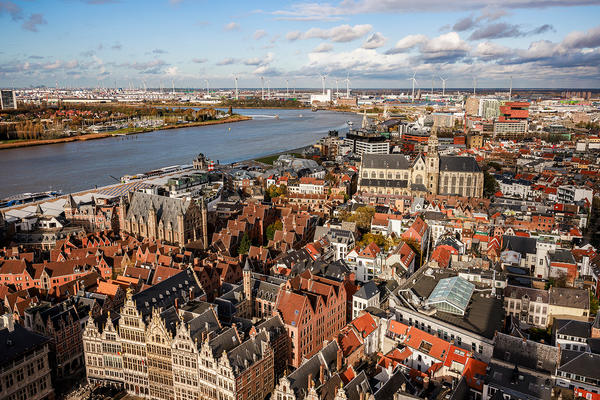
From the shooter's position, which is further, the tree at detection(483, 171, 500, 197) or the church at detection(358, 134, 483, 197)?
the tree at detection(483, 171, 500, 197)

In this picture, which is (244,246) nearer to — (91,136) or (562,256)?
(562,256)

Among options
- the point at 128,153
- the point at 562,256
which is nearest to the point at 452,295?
the point at 562,256

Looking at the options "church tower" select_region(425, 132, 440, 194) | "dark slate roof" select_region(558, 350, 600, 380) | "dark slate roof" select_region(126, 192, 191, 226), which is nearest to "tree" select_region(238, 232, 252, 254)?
"dark slate roof" select_region(126, 192, 191, 226)

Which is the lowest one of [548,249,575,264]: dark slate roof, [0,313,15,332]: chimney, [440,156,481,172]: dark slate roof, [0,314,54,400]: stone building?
[0,314,54,400]: stone building

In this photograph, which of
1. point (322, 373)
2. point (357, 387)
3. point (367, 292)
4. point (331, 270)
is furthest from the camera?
point (331, 270)

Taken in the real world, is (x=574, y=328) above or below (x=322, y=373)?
below

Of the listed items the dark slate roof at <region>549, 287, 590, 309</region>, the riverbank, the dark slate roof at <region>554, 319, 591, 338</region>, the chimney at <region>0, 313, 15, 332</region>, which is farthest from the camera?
the riverbank

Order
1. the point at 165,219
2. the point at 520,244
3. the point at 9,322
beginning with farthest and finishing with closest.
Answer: the point at 165,219, the point at 520,244, the point at 9,322

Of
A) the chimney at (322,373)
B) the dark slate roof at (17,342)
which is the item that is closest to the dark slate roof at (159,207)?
the dark slate roof at (17,342)

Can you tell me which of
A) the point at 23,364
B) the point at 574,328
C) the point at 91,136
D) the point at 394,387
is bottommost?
the point at 23,364

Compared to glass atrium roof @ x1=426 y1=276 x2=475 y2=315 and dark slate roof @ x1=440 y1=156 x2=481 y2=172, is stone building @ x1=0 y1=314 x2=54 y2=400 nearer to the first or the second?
glass atrium roof @ x1=426 y1=276 x2=475 y2=315
